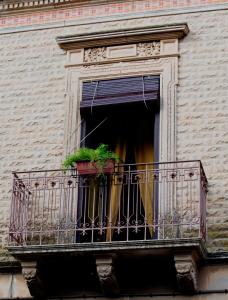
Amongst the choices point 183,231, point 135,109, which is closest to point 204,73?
point 135,109

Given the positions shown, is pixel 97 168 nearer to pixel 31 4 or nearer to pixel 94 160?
pixel 94 160

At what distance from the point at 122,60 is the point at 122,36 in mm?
395

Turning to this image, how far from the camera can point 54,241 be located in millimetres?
14555

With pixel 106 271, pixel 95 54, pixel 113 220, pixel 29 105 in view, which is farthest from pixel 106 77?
pixel 106 271

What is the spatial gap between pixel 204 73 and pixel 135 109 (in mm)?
1246

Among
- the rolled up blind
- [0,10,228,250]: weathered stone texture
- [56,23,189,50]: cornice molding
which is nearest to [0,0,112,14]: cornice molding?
[0,10,228,250]: weathered stone texture

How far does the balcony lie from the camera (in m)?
13.5

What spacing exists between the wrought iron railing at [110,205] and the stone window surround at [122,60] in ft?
2.67

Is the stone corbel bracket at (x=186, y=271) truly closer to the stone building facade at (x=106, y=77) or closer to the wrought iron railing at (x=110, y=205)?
the stone building facade at (x=106, y=77)

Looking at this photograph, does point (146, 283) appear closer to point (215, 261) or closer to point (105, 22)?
point (215, 261)

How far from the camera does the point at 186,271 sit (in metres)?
13.3

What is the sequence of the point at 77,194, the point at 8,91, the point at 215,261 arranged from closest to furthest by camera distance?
the point at 215,261 < the point at 77,194 < the point at 8,91

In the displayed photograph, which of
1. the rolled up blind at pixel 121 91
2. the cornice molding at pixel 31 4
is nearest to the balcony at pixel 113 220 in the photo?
the rolled up blind at pixel 121 91

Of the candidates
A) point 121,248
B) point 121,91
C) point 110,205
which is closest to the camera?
point 121,248
